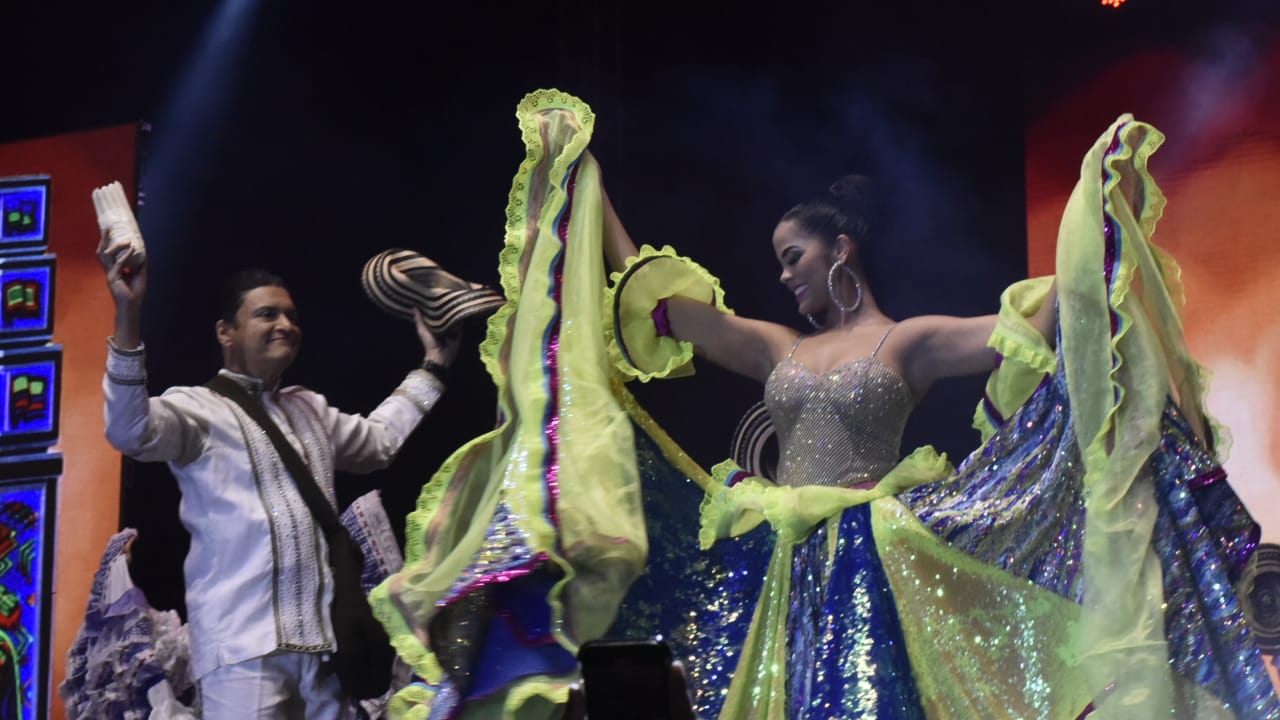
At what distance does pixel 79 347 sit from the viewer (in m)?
4.44

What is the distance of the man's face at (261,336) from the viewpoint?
12.0 feet

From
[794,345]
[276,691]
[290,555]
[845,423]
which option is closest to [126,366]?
[290,555]

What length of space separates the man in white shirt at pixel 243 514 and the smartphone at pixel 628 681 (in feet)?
5.88

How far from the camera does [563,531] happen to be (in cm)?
268

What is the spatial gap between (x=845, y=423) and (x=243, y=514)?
1322 mm

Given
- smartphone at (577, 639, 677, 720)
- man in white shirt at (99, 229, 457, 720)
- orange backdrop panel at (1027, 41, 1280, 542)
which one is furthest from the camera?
orange backdrop panel at (1027, 41, 1280, 542)

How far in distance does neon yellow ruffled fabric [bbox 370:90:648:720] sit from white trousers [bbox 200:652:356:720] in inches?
26.0

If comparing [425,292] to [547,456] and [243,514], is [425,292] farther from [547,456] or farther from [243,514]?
[547,456]

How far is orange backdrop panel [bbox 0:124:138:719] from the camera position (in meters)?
4.29

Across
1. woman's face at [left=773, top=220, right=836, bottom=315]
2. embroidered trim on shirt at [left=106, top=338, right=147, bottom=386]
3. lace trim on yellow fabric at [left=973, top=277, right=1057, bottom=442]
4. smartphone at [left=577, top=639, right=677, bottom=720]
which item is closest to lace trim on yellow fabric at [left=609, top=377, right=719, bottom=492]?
woman's face at [left=773, top=220, right=836, bottom=315]

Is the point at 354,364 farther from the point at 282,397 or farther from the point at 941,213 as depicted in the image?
the point at 941,213

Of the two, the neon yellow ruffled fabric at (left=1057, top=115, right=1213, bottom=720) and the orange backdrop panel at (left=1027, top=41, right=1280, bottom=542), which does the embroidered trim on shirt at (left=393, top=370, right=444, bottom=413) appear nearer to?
the orange backdrop panel at (left=1027, top=41, right=1280, bottom=542)

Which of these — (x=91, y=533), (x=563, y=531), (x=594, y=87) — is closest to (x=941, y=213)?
(x=594, y=87)

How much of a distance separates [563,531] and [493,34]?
7.04 feet
